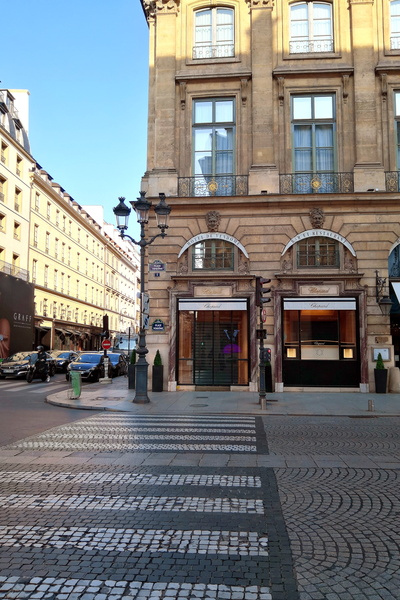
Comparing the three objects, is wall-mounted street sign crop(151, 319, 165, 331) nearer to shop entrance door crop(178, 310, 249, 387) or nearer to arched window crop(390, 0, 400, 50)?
shop entrance door crop(178, 310, 249, 387)

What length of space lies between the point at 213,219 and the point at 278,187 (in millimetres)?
2921

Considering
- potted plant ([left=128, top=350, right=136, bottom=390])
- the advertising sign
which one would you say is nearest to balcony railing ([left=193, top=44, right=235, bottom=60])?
potted plant ([left=128, top=350, right=136, bottom=390])

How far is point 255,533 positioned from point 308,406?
1082 cm

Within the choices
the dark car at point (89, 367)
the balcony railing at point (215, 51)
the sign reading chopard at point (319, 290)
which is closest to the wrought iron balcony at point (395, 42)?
the balcony railing at point (215, 51)

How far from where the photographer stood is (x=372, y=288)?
1936cm

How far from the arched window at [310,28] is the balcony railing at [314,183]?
5467 mm

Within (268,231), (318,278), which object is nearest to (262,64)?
(268,231)

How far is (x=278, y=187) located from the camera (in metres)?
20.1

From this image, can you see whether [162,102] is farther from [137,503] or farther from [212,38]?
[137,503]

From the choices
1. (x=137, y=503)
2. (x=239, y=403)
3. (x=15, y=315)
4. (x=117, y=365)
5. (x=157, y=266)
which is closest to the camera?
(x=137, y=503)

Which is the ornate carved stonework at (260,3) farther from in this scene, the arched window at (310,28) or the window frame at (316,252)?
the window frame at (316,252)

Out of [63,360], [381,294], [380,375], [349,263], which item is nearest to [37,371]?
[63,360]

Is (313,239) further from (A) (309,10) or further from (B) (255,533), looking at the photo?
(B) (255,533)

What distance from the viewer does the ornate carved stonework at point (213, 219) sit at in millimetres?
→ 20094
